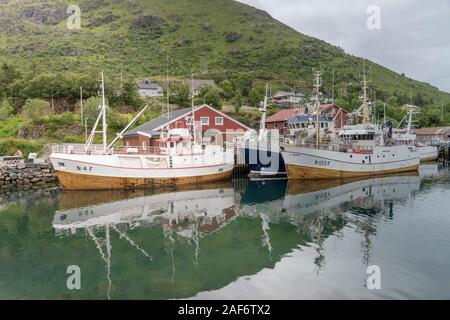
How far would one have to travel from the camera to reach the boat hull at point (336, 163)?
31.3 m

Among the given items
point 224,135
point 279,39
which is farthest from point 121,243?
point 279,39

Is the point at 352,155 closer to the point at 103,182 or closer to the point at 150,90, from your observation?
the point at 103,182

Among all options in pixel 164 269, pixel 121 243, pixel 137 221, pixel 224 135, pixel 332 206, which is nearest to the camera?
pixel 164 269

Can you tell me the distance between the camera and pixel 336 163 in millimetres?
32406

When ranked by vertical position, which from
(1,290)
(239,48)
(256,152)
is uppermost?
(239,48)

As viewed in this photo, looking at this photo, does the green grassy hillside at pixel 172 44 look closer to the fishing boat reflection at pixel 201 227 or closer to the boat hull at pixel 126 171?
the boat hull at pixel 126 171

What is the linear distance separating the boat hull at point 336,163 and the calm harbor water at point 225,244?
5.60 m

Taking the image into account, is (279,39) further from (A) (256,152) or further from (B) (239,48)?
(A) (256,152)

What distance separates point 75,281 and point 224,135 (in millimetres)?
30754

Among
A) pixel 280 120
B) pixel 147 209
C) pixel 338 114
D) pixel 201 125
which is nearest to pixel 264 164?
pixel 201 125

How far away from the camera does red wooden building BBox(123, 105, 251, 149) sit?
36.7 meters

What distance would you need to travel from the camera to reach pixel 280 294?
1016 centimetres

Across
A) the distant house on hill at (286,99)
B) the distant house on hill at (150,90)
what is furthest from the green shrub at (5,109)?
the distant house on hill at (286,99)

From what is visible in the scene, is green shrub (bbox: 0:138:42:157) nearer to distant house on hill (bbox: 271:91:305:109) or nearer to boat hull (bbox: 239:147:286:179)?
boat hull (bbox: 239:147:286:179)
